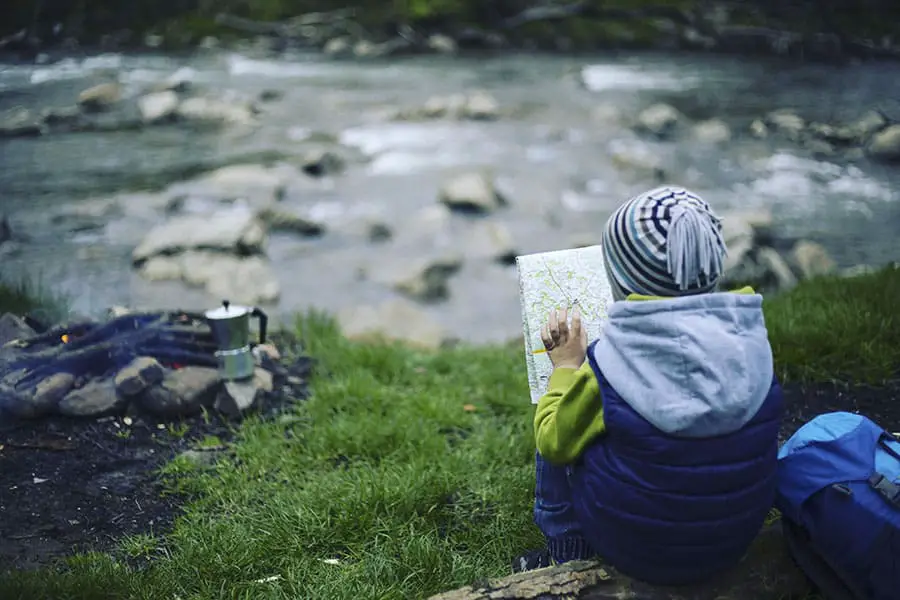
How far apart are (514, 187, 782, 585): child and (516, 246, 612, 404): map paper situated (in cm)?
39

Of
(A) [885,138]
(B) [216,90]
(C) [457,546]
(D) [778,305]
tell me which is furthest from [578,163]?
(C) [457,546]

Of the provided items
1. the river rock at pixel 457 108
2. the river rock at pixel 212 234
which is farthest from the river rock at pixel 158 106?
the river rock at pixel 457 108

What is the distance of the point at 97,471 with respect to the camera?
3.40 m

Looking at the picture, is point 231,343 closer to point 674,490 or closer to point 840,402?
point 674,490

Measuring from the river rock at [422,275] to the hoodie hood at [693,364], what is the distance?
10.9 feet

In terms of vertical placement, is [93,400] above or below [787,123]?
below

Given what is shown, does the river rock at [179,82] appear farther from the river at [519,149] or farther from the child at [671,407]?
the child at [671,407]

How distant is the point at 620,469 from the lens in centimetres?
193

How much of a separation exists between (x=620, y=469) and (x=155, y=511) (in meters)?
1.98

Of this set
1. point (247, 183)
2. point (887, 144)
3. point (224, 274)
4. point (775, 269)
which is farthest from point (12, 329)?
point (887, 144)

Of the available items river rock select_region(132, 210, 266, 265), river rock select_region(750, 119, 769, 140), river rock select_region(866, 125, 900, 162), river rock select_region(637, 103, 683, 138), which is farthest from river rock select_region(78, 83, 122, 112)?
river rock select_region(866, 125, 900, 162)

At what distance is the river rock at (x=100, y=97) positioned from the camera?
15.3 ft

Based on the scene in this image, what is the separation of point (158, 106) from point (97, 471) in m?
2.47

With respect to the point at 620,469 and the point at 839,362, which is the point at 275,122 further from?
the point at 620,469
